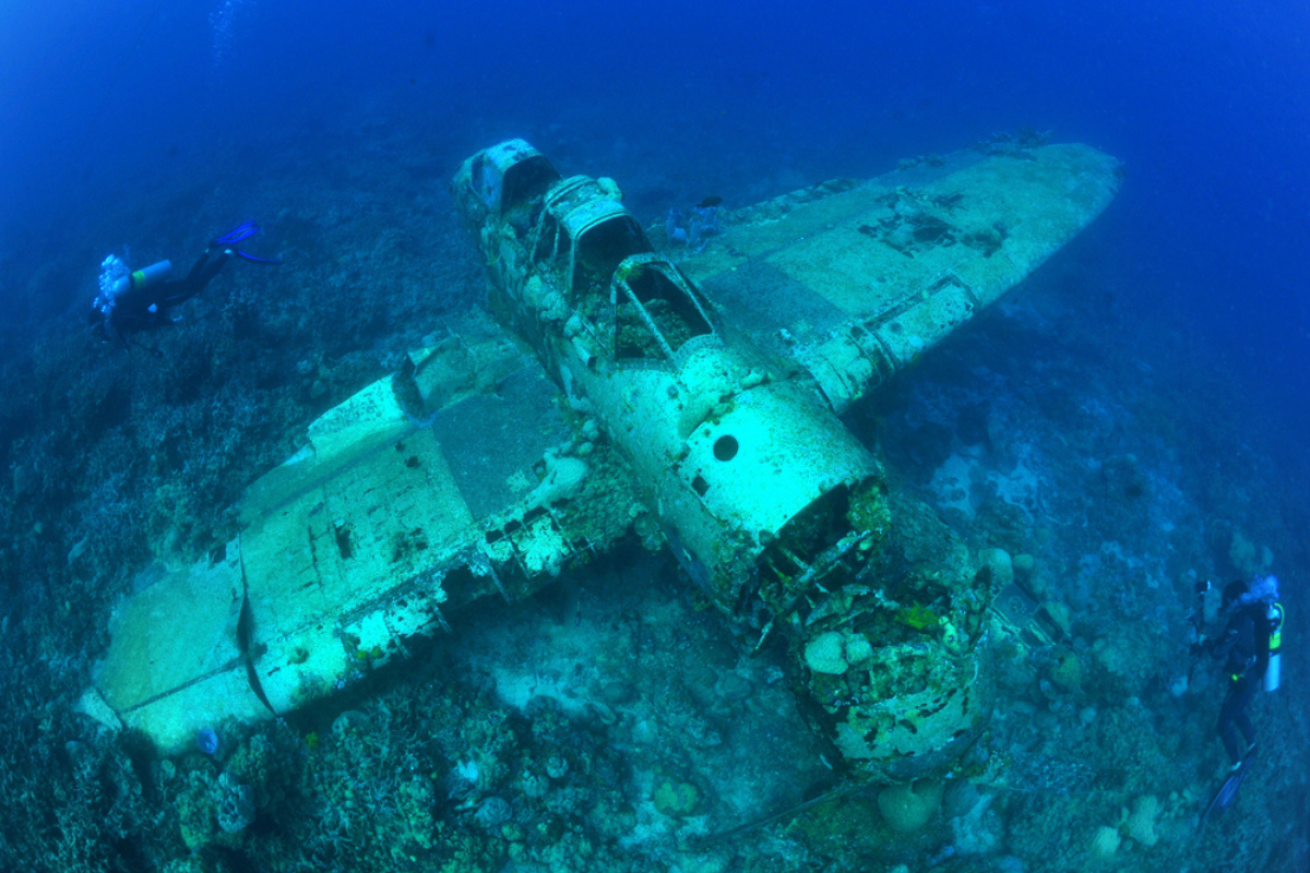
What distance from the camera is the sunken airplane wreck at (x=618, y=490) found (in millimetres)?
4594

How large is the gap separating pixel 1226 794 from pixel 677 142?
20975 millimetres

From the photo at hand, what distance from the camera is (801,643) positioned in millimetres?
4684

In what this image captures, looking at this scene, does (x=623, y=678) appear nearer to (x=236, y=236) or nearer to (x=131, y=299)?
(x=131, y=299)

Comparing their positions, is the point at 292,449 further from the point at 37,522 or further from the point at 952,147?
the point at 952,147

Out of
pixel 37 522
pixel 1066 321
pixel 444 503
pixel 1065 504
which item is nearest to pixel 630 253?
pixel 444 503

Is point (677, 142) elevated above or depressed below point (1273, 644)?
above

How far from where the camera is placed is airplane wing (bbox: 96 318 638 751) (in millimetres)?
5730

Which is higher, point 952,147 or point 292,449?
point 952,147

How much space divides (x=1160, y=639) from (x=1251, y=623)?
3.81 ft

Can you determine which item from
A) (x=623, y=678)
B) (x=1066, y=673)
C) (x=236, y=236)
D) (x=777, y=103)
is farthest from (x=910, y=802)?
(x=777, y=103)

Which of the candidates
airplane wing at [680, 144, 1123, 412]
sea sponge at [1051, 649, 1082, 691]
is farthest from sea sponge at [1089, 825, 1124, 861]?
airplane wing at [680, 144, 1123, 412]

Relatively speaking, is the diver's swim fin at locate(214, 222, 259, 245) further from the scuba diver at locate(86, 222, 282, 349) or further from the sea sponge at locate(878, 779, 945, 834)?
the sea sponge at locate(878, 779, 945, 834)

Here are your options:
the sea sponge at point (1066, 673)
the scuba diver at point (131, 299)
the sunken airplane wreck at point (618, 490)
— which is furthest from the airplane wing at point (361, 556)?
the sea sponge at point (1066, 673)

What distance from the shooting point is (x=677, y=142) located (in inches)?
808
